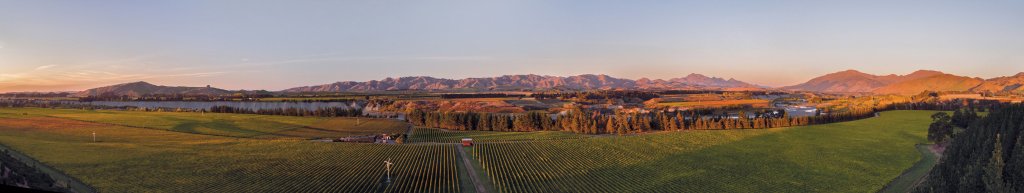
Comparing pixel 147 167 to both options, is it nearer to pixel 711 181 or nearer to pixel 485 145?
pixel 485 145

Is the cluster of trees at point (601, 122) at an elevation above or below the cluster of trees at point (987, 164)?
below

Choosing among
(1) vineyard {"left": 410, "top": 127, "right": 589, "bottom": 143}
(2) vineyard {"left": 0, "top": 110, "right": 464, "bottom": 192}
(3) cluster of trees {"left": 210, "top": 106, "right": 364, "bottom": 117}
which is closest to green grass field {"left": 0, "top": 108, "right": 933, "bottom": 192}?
(2) vineyard {"left": 0, "top": 110, "right": 464, "bottom": 192}

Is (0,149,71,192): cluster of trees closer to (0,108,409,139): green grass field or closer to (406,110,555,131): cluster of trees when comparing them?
(0,108,409,139): green grass field

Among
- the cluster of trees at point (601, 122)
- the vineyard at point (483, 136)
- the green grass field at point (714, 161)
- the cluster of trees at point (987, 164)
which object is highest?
the cluster of trees at point (987, 164)

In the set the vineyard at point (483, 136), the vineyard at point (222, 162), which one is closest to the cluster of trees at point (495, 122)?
the vineyard at point (483, 136)

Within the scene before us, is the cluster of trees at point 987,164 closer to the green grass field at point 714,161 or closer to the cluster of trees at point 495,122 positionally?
the green grass field at point 714,161

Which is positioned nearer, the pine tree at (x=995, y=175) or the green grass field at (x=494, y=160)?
the pine tree at (x=995, y=175)

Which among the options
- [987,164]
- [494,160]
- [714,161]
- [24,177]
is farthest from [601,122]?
[24,177]

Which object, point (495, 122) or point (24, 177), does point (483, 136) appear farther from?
point (24, 177)
